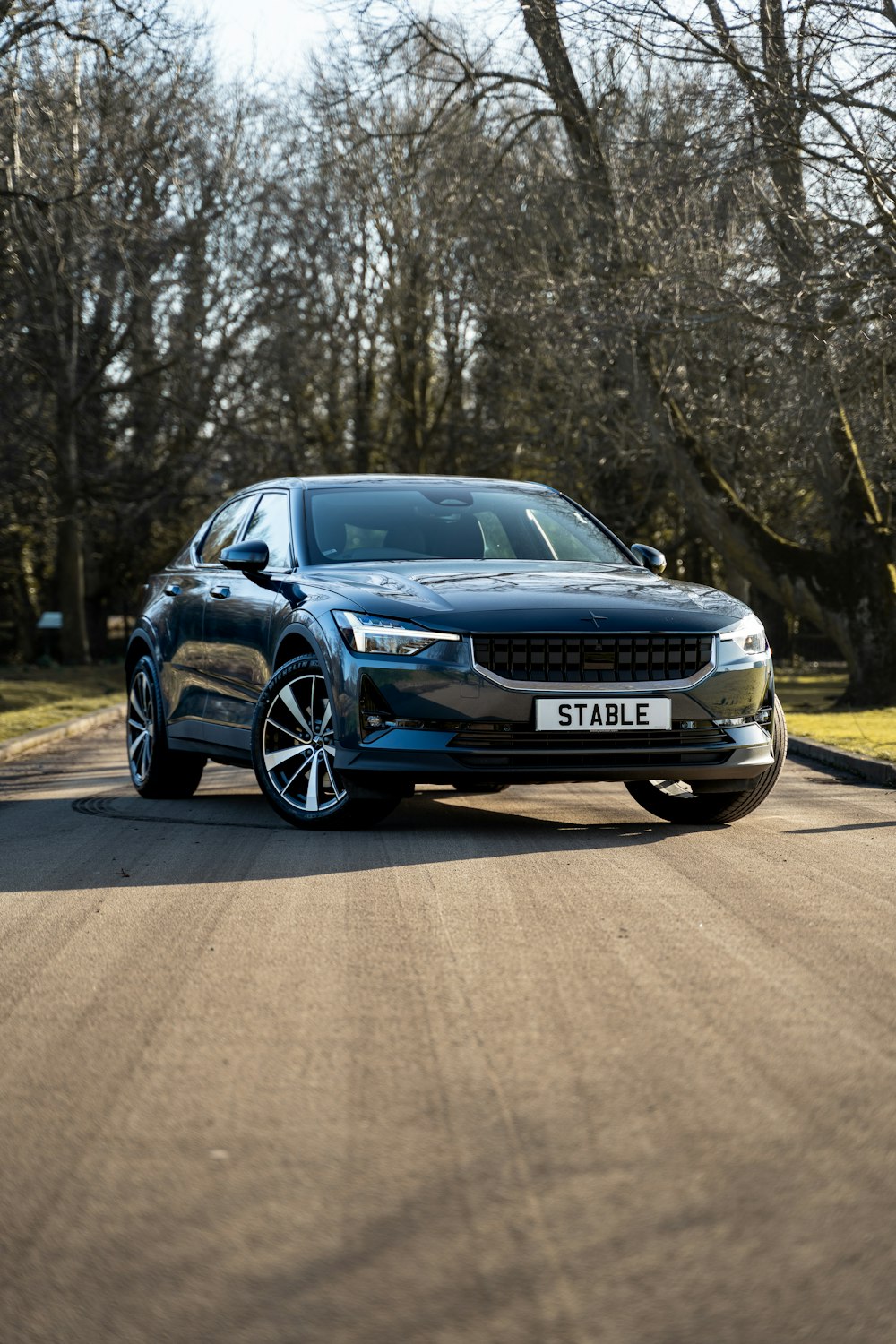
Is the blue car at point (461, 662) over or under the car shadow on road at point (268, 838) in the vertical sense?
over

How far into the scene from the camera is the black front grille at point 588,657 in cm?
797

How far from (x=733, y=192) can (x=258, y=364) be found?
18.7 metres

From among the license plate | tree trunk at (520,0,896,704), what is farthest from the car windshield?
tree trunk at (520,0,896,704)

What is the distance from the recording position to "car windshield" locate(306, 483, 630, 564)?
30.6ft

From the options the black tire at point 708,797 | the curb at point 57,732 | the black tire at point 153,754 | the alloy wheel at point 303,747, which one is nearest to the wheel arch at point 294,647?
the alloy wheel at point 303,747

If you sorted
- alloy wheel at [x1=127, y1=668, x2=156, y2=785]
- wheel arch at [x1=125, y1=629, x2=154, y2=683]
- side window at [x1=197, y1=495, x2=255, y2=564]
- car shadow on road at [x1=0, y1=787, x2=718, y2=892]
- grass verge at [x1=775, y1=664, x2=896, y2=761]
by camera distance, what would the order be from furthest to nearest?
grass verge at [x1=775, y1=664, x2=896, y2=761], wheel arch at [x1=125, y1=629, x2=154, y2=683], alloy wheel at [x1=127, y1=668, x2=156, y2=785], side window at [x1=197, y1=495, x2=255, y2=564], car shadow on road at [x1=0, y1=787, x2=718, y2=892]

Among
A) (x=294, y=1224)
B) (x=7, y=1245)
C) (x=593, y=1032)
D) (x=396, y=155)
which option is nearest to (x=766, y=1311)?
(x=294, y=1224)

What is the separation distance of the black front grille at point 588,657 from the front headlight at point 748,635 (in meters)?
0.26

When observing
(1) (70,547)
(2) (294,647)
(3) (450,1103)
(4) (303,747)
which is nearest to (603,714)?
(4) (303,747)

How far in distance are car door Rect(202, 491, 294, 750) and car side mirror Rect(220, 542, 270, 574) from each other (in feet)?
0.44

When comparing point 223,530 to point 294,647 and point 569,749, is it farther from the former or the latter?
point 569,749

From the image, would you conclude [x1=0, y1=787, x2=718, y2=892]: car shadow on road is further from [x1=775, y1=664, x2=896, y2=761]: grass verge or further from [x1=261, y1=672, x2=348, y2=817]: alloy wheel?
[x1=775, y1=664, x2=896, y2=761]: grass verge

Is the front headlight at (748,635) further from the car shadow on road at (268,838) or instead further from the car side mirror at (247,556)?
the car side mirror at (247,556)

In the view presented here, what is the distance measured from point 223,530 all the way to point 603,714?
3590 mm
